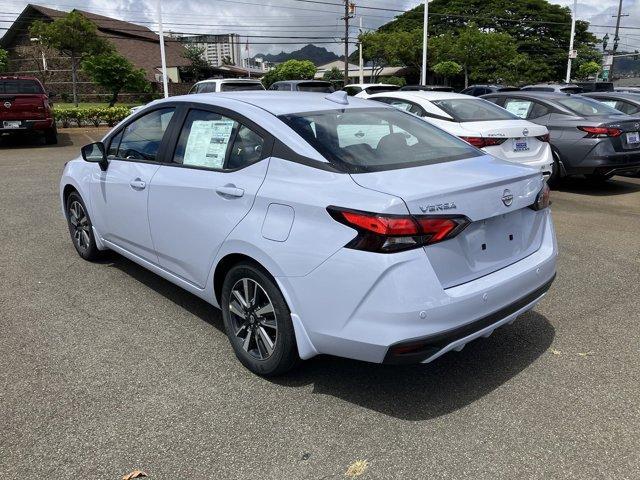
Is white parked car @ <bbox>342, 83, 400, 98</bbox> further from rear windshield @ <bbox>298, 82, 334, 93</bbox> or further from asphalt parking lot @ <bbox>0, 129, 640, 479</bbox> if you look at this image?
asphalt parking lot @ <bbox>0, 129, 640, 479</bbox>

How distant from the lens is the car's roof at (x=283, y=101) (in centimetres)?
347

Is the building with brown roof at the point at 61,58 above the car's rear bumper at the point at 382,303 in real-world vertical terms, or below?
above

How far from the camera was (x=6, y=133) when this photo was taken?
1425 centimetres

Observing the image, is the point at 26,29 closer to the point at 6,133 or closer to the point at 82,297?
the point at 6,133

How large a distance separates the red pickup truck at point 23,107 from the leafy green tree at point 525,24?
6009 cm

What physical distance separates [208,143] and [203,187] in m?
0.34

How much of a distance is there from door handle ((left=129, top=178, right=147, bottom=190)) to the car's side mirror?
55cm

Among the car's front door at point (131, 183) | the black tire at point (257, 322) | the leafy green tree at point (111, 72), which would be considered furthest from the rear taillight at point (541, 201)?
the leafy green tree at point (111, 72)

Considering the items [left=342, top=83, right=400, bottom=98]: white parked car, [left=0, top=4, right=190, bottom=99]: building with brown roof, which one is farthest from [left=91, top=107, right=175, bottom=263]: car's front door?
[left=0, top=4, right=190, bottom=99]: building with brown roof

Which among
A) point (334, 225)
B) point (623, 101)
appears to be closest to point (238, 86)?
point (623, 101)

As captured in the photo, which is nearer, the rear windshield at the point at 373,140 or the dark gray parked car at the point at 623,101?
the rear windshield at the point at 373,140

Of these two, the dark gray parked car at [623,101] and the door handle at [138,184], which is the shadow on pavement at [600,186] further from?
the door handle at [138,184]

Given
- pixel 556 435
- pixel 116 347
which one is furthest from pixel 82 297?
pixel 556 435

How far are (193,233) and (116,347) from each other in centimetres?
94
